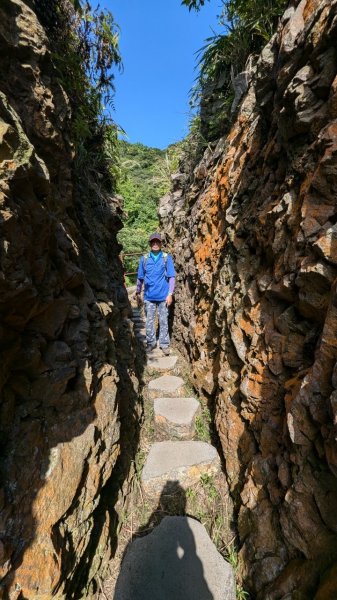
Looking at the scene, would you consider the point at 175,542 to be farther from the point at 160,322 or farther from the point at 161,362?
the point at 160,322

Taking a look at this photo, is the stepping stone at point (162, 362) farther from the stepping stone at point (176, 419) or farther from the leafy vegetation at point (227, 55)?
the leafy vegetation at point (227, 55)

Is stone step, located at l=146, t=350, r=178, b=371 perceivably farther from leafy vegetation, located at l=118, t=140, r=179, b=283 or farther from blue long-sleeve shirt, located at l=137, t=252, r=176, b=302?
leafy vegetation, located at l=118, t=140, r=179, b=283

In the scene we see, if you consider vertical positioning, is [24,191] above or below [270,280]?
above

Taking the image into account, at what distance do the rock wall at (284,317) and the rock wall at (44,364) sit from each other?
1241 mm

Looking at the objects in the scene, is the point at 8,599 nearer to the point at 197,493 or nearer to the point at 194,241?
the point at 197,493

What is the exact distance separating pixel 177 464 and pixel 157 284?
2770mm

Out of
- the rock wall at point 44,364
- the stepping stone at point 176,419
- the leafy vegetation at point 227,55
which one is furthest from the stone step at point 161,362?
the leafy vegetation at point 227,55

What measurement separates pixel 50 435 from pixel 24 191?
147 centimetres

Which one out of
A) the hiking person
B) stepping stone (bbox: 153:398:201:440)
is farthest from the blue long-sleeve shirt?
stepping stone (bbox: 153:398:201:440)

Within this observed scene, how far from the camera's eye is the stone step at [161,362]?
4355mm

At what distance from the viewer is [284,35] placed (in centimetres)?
214

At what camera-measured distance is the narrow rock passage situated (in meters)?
1.91

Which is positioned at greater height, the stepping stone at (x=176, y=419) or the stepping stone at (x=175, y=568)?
the stepping stone at (x=176, y=419)

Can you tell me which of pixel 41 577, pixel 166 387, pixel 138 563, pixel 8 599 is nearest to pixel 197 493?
pixel 138 563
